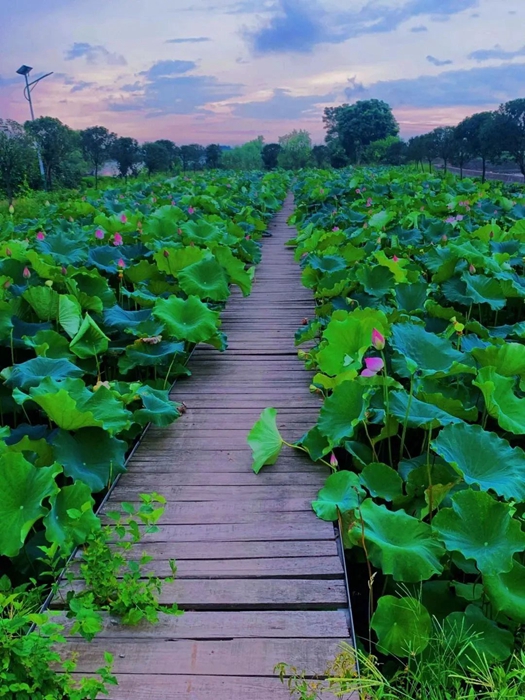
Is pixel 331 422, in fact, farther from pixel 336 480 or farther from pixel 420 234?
pixel 420 234

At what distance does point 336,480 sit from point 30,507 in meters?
1.01

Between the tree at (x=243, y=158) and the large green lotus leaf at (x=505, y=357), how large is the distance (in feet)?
136

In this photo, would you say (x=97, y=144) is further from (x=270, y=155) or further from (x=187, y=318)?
(x=187, y=318)

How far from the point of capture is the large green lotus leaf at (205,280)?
394 centimetres

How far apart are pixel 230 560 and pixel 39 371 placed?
1.27m

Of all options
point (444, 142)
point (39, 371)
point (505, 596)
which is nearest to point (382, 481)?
point (505, 596)

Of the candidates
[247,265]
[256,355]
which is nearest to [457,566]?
[256,355]

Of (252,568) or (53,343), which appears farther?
(53,343)

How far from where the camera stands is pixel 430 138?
93.1 ft

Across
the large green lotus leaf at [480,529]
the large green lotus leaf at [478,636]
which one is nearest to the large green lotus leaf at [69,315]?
the large green lotus leaf at [480,529]

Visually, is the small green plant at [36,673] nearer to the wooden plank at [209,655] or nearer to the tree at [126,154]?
the wooden plank at [209,655]

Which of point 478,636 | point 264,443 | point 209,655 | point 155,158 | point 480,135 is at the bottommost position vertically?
point 478,636

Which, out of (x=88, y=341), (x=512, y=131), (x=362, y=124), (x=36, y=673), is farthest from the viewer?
(x=362, y=124)

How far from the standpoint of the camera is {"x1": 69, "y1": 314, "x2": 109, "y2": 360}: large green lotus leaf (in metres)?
2.99
